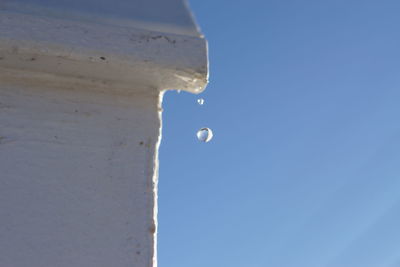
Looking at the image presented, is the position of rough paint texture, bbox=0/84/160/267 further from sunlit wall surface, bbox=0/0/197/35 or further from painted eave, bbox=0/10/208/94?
sunlit wall surface, bbox=0/0/197/35

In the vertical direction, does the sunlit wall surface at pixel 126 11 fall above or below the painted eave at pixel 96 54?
above

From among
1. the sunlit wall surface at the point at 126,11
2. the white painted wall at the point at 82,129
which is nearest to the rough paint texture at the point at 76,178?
the white painted wall at the point at 82,129

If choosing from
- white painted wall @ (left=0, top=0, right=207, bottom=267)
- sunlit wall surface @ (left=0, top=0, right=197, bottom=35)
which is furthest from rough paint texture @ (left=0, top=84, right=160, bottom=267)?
sunlit wall surface @ (left=0, top=0, right=197, bottom=35)

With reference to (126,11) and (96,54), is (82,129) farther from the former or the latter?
(126,11)

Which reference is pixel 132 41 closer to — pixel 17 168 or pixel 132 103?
pixel 132 103

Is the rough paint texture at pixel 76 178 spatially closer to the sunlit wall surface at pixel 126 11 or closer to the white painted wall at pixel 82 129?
the white painted wall at pixel 82 129

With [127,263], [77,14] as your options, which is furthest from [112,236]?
[77,14]
